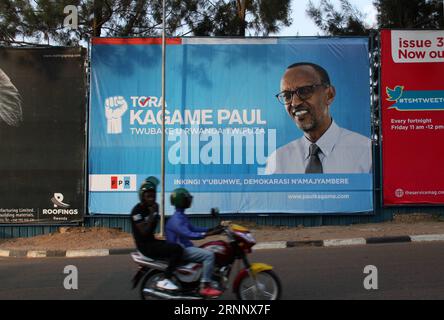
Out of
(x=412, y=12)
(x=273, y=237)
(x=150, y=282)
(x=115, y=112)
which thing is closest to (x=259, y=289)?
(x=150, y=282)

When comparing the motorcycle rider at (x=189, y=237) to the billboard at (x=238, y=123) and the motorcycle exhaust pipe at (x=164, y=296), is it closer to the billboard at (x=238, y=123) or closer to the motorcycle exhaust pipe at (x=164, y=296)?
the motorcycle exhaust pipe at (x=164, y=296)

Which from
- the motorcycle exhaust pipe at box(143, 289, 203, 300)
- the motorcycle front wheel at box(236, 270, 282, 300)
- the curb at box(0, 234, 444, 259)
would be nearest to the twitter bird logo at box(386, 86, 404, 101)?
the curb at box(0, 234, 444, 259)

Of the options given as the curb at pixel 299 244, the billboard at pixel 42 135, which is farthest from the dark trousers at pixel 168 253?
the billboard at pixel 42 135

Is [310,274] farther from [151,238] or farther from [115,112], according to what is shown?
[115,112]

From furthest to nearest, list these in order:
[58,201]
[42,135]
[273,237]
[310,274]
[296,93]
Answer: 1. [296,93]
2. [42,135]
3. [58,201]
4. [273,237]
5. [310,274]

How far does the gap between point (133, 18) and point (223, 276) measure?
448 inches

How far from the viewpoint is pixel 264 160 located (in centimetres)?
1464

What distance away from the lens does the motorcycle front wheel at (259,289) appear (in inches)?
246

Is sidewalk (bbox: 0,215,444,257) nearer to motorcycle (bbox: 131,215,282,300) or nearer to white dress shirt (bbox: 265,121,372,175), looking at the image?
white dress shirt (bbox: 265,121,372,175)

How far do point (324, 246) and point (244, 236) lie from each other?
679 centimetres

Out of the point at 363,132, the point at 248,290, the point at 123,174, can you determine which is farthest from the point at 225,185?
the point at 248,290

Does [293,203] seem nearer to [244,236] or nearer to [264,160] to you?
[264,160]

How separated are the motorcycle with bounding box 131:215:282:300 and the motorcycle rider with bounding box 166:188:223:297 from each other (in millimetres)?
92

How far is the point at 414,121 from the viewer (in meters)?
14.8
